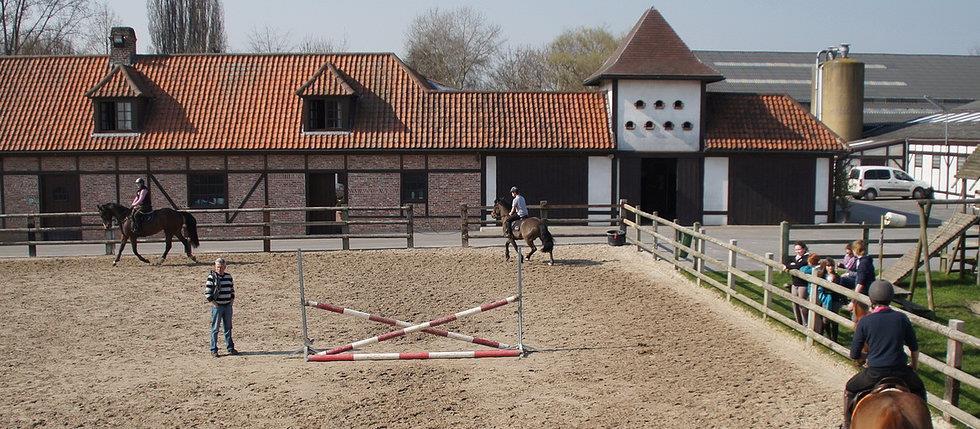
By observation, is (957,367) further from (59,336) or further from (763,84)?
(763,84)

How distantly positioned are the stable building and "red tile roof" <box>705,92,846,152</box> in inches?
2.3

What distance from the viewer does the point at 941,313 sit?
45.8 feet

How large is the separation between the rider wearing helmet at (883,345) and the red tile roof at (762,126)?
19.9 m

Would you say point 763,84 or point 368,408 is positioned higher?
point 763,84

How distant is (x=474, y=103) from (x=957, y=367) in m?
20.6

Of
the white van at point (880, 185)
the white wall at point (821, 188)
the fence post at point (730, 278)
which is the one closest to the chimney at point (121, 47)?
the fence post at point (730, 278)

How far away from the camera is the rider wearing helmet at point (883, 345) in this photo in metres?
7.19

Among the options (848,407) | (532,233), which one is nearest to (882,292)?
(848,407)

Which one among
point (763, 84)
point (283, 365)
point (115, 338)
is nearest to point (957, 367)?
point (283, 365)

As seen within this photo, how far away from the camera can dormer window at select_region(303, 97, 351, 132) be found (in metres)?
26.8

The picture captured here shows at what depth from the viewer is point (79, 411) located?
9.50 m

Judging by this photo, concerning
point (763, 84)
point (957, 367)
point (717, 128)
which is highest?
point (763, 84)

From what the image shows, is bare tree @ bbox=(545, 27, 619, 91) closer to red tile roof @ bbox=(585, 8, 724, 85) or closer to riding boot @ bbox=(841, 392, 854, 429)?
red tile roof @ bbox=(585, 8, 724, 85)

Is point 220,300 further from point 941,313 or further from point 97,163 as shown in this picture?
point 97,163
